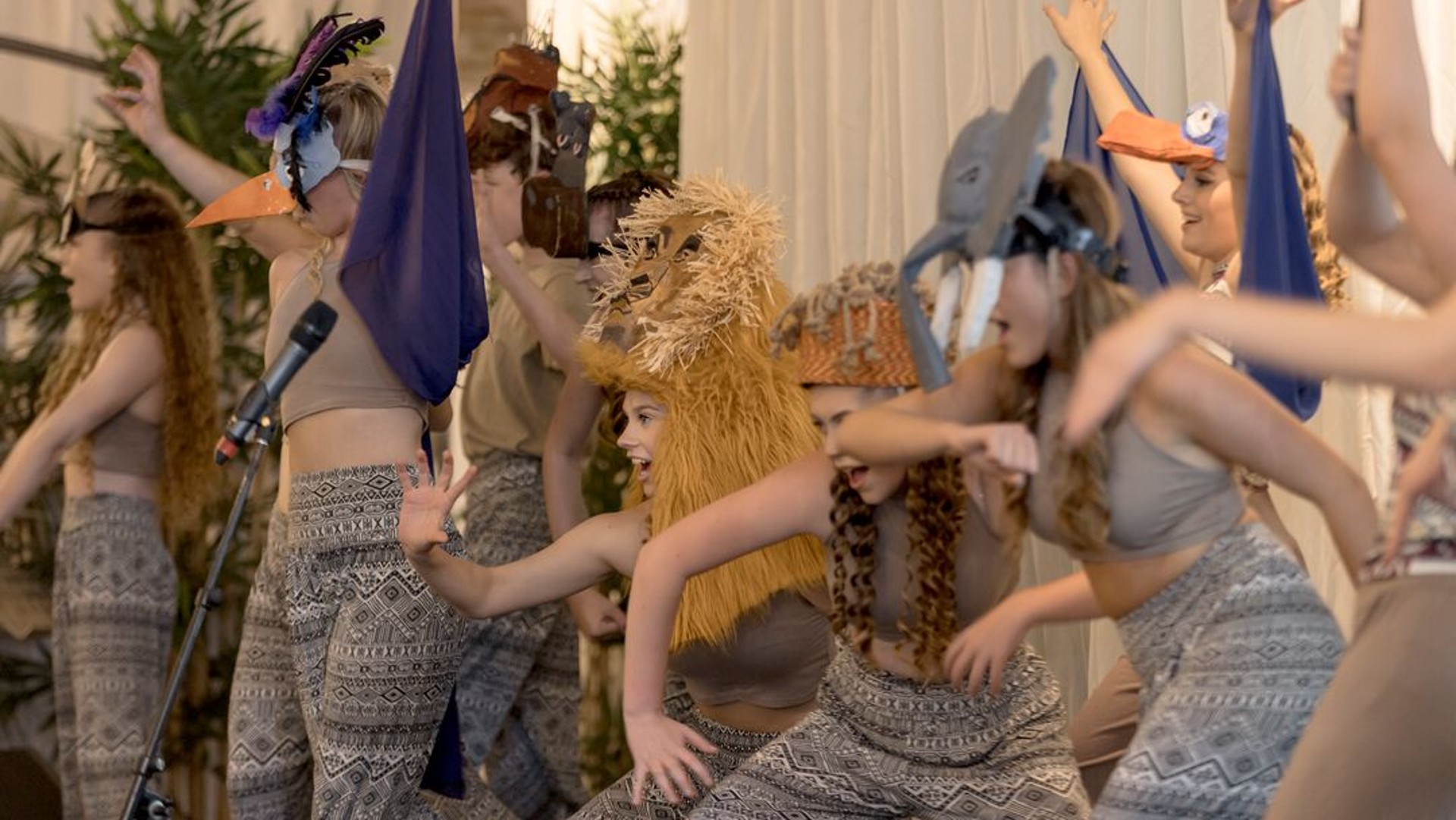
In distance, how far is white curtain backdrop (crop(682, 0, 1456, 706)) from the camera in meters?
3.27

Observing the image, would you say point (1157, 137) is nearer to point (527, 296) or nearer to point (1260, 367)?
point (1260, 367)

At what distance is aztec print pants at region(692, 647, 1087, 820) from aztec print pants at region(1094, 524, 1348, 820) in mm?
378

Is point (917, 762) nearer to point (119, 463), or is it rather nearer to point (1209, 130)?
point (1209, 130)

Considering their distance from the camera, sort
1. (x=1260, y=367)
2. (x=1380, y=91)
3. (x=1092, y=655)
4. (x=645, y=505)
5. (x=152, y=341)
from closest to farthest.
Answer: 1. (x=1380, y=91)
2. (x=1260, y=367)
3. (x=645, y=505)
4. (x=1092, y=655)
5. (x=152, y=341)

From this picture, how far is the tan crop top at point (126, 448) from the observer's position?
4.07 meters

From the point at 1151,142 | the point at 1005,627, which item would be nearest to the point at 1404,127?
the point at 1005,627

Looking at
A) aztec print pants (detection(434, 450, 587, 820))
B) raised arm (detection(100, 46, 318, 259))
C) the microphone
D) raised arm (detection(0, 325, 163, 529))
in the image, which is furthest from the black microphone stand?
raised arm (detection(0, 325, 163, 529))

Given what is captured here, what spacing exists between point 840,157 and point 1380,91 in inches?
87.0

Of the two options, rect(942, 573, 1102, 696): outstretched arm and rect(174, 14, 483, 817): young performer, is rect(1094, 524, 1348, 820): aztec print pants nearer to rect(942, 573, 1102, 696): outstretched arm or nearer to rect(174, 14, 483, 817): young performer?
rect(942, 573, 1102, 696): outstretched arm

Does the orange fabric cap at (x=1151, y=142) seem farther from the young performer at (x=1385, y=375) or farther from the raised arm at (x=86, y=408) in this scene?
the raised arm at (x=86, y=408)

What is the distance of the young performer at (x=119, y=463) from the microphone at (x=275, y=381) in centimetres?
159

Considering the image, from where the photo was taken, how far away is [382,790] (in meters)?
3.02

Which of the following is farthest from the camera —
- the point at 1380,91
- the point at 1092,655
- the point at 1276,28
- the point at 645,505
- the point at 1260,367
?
the point at 1092,655

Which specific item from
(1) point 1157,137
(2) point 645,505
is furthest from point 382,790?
(1) point 1157,137
